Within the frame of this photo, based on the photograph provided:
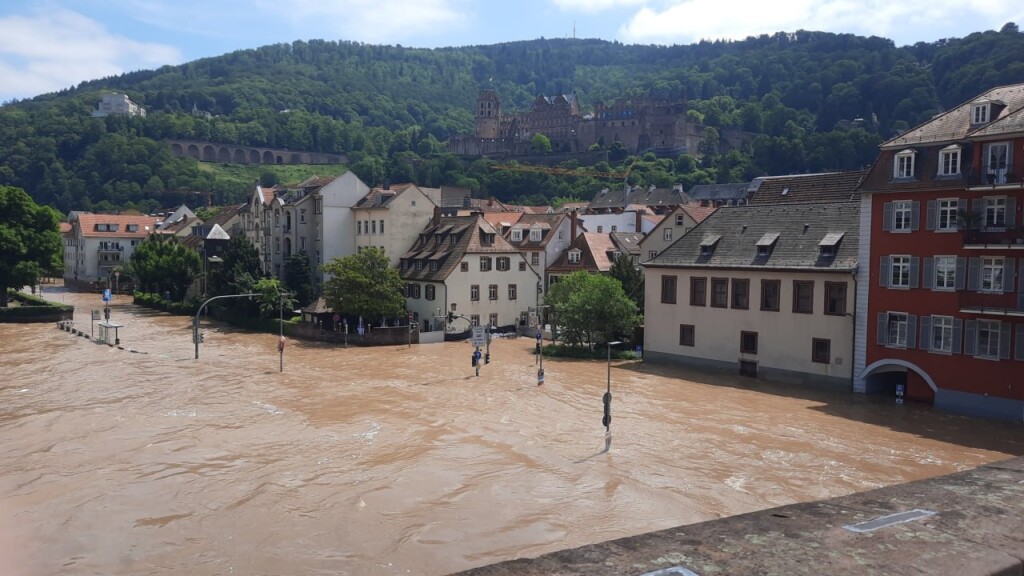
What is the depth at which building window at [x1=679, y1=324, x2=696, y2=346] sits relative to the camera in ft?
155

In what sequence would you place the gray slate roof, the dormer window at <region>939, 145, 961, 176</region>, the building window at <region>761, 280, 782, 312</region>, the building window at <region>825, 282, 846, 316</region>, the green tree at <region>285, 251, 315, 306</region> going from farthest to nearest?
the green tree at <region>285, 251, 315, 306</region>
the building window at <region>761, 280, 782, 312</region>
the gray slate roof
the building window at <region>825, 282, 846, 316</region>
the dormer window at <region>939, 145, 961, 176</region>

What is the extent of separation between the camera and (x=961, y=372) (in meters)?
34.5

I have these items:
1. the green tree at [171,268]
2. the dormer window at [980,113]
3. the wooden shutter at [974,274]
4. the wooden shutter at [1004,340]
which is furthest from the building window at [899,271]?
the green tree at [171,268]

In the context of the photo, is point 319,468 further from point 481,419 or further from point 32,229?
point 32,229

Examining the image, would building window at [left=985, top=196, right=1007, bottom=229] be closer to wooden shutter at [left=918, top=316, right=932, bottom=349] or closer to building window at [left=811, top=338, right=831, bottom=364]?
wooden shutter at [left=918, top=316, right=932, bottom=349]

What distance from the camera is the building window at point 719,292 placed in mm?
45156

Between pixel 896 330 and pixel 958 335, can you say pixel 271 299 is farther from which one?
pixel 958 335

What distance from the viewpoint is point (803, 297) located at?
41375 mm

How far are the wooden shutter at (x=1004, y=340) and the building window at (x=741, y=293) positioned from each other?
1323 cm

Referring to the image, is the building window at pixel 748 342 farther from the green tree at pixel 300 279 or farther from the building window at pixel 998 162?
the green tree at pixel 300 279

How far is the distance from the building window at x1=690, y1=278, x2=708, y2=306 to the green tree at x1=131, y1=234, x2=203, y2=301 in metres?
57.7

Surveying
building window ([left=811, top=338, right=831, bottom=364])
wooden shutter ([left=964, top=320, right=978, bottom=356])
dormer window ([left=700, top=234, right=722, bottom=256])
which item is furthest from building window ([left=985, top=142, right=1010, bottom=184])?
dormer window ([left=700, top=234, right=722, bottom=256])

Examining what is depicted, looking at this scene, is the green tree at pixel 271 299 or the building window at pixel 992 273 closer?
the building window at pixel 992 273

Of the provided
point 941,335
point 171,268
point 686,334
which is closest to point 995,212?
point 941,335
